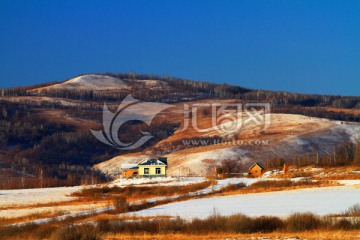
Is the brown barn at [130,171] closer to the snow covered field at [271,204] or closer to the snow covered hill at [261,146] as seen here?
the snow covered hill at [261,146]

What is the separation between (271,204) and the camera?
34812mm

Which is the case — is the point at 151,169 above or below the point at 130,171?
above

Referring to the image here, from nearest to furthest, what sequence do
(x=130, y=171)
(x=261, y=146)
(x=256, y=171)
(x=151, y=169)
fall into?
(x=256, y=171)
(x=151, y=169)
(x=130, y=171)
(x=261, y=146)

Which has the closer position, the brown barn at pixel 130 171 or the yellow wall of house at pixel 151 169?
the yellow wall of house at pixel 151 169

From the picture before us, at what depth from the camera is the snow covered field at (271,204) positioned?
3081cm

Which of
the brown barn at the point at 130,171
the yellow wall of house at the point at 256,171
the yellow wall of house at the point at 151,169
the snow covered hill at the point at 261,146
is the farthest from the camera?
the snow covered hill at the point at 261,146

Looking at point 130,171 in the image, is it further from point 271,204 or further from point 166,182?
point 271,204

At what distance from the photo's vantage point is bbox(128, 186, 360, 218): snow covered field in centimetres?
3081

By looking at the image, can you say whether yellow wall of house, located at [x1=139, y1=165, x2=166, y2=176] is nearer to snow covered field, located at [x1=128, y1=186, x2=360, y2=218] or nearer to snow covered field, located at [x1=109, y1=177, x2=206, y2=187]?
snow covered field, located at [x1=109, y1=177, x2=206, y2=187]

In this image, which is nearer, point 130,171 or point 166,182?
point 166,182

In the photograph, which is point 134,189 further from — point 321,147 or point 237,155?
point 321,147

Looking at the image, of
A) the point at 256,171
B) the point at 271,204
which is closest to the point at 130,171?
the point at 256,171

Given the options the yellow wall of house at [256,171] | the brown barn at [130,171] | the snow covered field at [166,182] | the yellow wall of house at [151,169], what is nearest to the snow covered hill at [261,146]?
the brown barn at [130,171]

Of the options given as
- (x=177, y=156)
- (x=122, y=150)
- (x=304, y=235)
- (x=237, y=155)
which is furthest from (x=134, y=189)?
(x=122, y=150)
